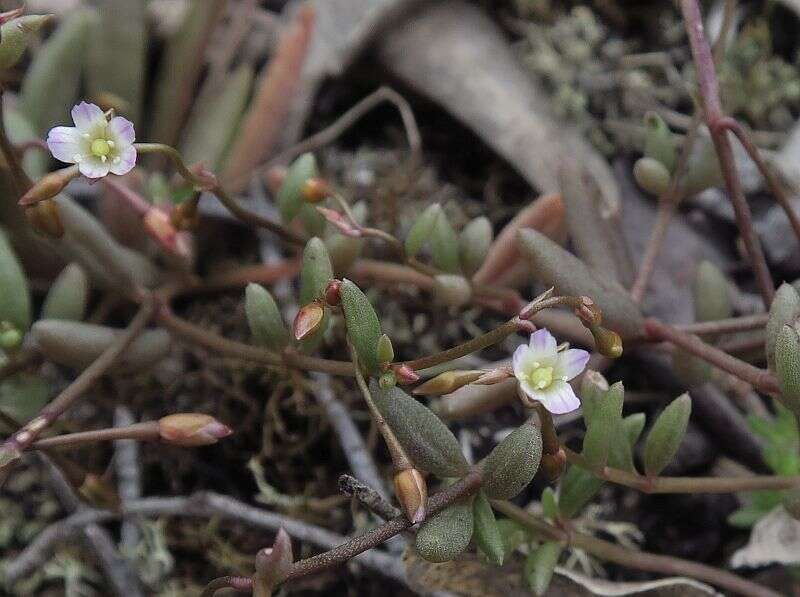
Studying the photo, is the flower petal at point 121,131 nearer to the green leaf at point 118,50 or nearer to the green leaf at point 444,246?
the green leaf at point 444,246

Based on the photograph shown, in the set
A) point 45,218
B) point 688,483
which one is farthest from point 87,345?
point 688,483

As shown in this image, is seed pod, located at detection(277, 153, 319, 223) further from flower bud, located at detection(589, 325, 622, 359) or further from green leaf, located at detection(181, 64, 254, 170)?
flower bud, located at detection(589, 325, 622, 359)

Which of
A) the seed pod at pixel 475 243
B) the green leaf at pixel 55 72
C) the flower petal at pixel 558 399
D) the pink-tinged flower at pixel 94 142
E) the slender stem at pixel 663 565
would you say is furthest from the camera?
the green leaf at pixel 55 72

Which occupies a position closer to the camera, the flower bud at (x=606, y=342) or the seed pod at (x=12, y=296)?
the flower bud at (x=606, y=342)

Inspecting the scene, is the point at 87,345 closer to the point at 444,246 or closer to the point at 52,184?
the point at 52,184

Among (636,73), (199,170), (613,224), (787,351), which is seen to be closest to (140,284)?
(199,170)

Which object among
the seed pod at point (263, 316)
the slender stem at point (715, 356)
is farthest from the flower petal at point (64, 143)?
the slender stem at point (715, 356)

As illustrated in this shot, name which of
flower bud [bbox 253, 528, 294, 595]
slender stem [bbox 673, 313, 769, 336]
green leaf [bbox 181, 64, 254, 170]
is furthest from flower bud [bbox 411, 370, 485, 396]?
green leaf [bbox 181, 64, 254, 170]
